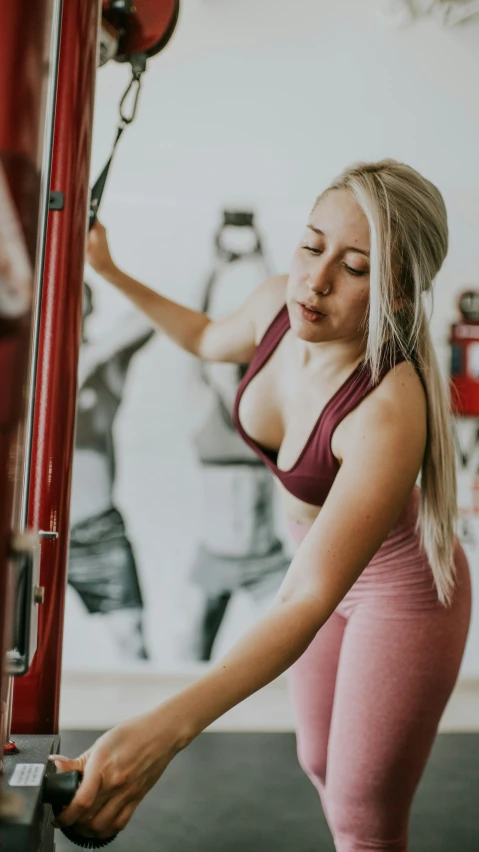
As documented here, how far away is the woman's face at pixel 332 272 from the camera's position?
121 centimetres

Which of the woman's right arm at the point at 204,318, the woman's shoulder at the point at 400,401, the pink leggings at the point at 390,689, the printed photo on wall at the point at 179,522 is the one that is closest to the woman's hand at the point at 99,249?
the woman's right arm at the point at 204,318

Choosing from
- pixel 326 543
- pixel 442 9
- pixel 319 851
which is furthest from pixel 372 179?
pixel 442 9

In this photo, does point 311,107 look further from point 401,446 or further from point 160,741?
point 160,741

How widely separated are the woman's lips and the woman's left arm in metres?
0.17

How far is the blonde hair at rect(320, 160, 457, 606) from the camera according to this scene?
1.19 metres

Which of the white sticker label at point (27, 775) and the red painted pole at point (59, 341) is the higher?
the red painted pole at point (59, 341)

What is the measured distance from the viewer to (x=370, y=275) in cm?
120

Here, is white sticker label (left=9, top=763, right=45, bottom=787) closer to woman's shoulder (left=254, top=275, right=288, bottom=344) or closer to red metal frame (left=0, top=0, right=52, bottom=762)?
red metal frame (left=0, top=0, right=52, bottom=762)

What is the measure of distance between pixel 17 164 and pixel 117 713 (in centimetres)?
258

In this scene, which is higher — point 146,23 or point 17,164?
point 146,23

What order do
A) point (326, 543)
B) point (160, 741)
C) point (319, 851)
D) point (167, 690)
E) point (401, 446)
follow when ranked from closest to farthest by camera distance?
point (160, 741) < point (326, 543) < point (401, 446) < point (319, 851) < point (167, 690)

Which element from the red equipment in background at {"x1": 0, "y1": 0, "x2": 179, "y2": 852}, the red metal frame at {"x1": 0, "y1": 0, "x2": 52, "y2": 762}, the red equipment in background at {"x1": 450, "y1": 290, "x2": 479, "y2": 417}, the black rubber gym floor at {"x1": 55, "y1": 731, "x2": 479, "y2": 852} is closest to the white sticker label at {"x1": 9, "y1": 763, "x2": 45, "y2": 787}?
the red equipment in background at {"x1": 0, "y1": 0, "x2": 179, "y2": 852}

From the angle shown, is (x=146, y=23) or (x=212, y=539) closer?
(x=146, y=23)

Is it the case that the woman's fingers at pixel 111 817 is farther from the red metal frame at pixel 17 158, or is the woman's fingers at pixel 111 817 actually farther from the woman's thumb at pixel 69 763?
the red metal frame at pixel 17 158
